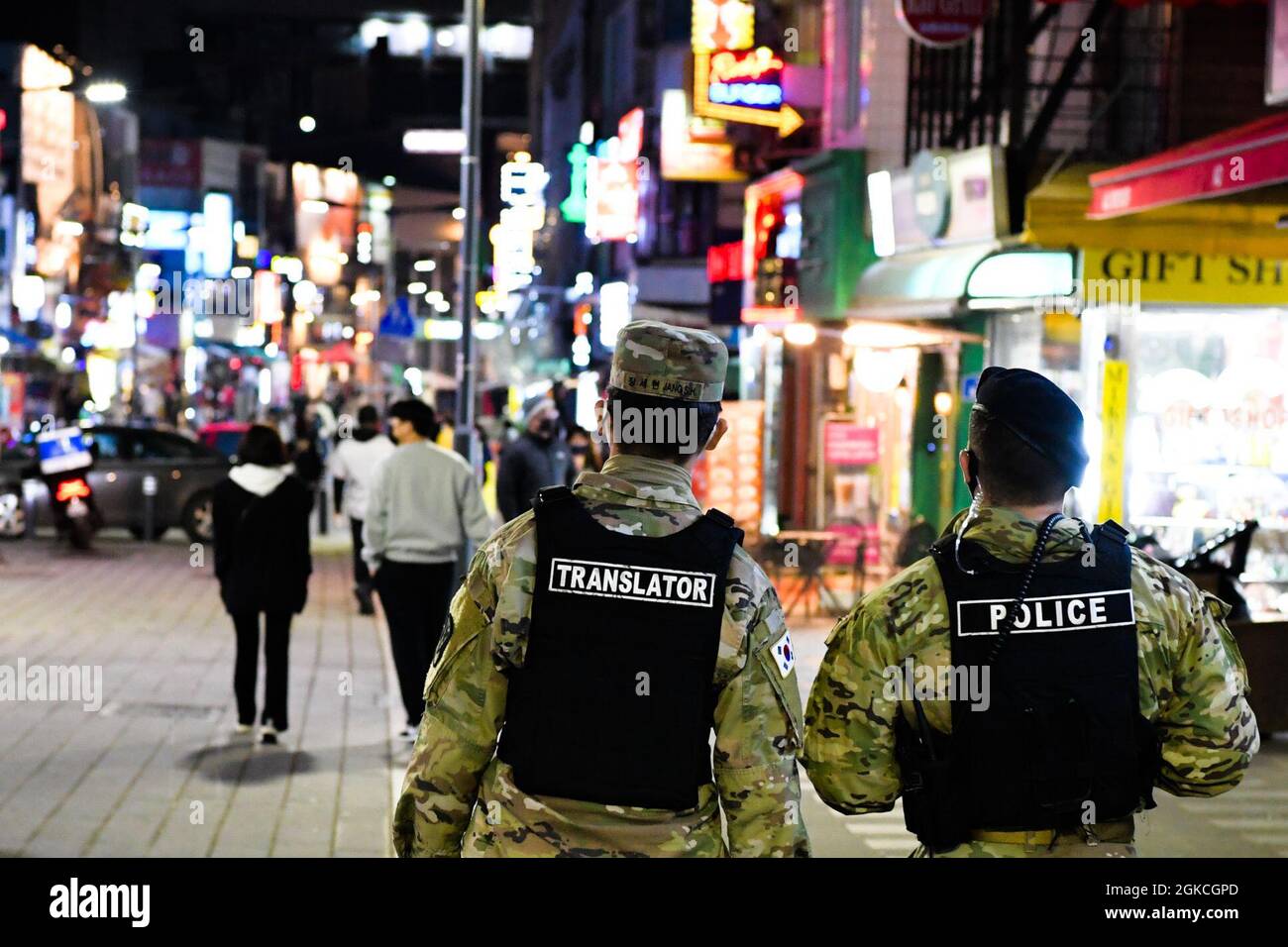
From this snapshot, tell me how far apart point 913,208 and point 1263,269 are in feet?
16.8

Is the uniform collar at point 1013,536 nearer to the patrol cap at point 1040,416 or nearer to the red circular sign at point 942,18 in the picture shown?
the patrol cap at point 1040,416

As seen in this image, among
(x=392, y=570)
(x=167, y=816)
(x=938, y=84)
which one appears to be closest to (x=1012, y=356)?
(x=938, y=84)

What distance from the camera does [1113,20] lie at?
18844 millimetres

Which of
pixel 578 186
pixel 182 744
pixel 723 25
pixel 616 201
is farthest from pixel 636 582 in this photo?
pixel 578 186

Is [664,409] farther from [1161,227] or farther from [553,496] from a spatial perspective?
[1161,227]

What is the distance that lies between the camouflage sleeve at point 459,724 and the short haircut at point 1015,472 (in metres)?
1.05

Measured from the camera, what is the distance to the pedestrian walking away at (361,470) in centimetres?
1770

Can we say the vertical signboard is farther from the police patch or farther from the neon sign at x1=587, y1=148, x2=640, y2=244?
the neon sign at x1=587, y1=148, x2=640, y2=244

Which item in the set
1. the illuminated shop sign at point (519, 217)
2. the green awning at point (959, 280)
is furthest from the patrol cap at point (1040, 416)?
the illuminated shop sign at point (519, 217)

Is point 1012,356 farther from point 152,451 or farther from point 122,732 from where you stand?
point 152,451

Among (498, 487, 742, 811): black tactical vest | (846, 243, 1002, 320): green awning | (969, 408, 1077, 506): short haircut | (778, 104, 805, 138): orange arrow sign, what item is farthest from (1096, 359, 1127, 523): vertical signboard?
(498, 487, 742, 811): black tactical vest
